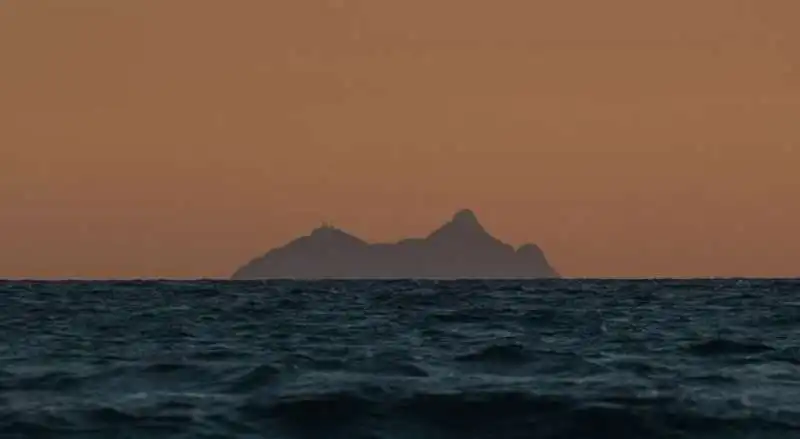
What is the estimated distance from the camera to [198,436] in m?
16.5

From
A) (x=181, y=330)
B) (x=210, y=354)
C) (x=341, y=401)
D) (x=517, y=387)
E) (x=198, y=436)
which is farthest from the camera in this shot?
(x=181, y=330)

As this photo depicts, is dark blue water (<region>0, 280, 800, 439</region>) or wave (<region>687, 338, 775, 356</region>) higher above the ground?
wave (<region>687, 338, 775, 356</region>)

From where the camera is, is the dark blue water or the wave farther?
the wave

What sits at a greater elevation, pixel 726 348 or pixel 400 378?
pixel 726 348

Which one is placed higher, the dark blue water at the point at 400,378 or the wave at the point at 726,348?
the wave at the point at 726,348

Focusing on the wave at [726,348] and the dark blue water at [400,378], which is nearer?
the dark blue water at [400,378]

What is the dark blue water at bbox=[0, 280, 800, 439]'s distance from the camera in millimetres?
17594

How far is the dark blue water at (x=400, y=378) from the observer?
17594 millimetres

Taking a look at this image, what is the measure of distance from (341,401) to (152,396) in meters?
3.61

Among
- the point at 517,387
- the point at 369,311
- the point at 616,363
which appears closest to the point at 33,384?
the point at 517,387

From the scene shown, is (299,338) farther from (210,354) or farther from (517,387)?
(517,387)

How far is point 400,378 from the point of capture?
72.0ft

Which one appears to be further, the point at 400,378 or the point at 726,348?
the point at 726,348

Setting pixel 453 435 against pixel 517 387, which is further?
pixel 517 387
